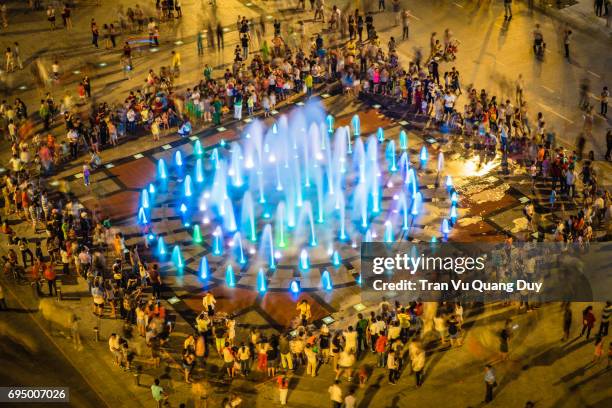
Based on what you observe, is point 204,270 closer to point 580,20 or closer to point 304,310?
point 304,310

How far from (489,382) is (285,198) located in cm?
1631

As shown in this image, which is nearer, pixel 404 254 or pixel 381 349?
pixel 381 349

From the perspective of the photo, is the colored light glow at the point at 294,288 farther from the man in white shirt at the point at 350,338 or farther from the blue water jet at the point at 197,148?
the blue water jet at the point at 197,148

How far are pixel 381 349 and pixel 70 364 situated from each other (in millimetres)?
12556

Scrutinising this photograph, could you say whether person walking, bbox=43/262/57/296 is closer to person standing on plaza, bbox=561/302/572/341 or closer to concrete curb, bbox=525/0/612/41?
person standing on plaza, bbox=561/302/572/341

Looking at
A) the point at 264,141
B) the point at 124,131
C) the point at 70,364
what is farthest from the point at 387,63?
Answer: the point at 70,364

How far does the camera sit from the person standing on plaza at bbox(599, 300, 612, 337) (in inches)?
1676

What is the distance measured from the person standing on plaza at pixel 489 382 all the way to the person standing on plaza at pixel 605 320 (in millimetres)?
5037

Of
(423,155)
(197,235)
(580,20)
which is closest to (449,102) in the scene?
(423,155)

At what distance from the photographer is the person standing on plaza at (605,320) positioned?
1676 inches

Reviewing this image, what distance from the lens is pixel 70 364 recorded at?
4341 cm

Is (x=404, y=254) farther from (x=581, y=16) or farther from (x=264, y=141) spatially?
A: (x=581, y=16)

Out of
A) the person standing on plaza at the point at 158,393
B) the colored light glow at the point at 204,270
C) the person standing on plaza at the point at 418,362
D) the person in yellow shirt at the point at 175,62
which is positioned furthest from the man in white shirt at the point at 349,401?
the person in yellow shirt at the point at 175,62

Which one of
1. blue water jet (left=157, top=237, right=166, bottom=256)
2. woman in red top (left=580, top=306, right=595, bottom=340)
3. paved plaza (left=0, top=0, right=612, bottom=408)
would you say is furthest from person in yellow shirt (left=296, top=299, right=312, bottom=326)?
woman in red top (left=580, top=306, right=595, bottom=340)
